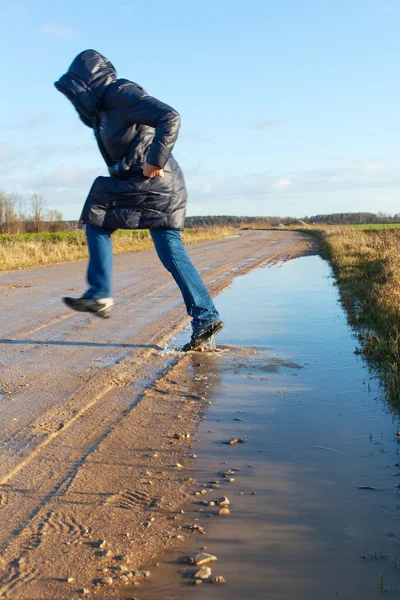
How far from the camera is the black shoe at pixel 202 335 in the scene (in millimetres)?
5996

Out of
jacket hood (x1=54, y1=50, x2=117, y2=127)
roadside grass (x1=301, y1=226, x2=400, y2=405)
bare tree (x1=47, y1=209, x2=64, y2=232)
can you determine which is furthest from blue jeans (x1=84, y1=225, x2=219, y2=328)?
bare tree (x1=47, y1=209, x2=64, y2=232)

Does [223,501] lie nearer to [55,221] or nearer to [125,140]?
[125,140]

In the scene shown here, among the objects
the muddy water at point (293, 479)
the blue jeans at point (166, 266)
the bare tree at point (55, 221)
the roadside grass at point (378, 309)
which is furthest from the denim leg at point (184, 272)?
the bare tree at point (55, 221)

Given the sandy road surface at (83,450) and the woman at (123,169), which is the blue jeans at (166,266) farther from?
the sandy road surface at (83,450)

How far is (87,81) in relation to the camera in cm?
516

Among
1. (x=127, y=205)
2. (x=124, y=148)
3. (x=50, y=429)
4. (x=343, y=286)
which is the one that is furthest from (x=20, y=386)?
(x=343, y=286)

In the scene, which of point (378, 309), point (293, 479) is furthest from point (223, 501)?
point (378, 309)

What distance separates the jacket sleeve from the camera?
502 cm

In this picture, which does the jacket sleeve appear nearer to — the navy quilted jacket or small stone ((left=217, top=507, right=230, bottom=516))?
the navy quilted jacket

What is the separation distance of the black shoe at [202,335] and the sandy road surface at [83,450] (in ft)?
1.01

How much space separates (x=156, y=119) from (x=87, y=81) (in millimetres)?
633

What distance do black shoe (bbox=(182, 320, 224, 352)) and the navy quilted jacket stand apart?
986mm

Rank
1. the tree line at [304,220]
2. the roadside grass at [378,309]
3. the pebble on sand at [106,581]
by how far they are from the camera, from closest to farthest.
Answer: the pebble on sand at [106,581] < the roadside grass at [378,309] < the tree line at [304,220]

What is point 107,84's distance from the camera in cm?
519
